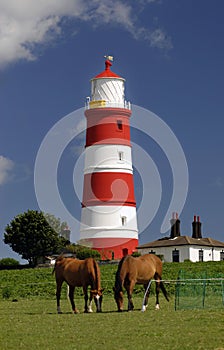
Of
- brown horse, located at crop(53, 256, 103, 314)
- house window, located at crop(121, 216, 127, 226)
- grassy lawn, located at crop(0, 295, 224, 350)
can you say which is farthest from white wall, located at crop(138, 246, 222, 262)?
grassy lawn, located at crop(0, 295, 224, 350)

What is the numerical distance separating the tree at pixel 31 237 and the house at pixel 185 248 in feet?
38.2

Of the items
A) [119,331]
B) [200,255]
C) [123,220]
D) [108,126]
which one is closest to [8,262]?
[123,220]

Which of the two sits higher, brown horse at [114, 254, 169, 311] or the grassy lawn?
brown horse at [114, 254, 169, 311]

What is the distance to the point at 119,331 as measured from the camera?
14.6 meters

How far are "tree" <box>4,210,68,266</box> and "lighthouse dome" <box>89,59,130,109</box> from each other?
17.5 m

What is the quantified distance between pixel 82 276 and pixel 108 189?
94.1ft

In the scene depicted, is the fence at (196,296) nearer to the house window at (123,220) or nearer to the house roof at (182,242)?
the house window at (123,220)

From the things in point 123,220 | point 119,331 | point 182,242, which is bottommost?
point 119,331

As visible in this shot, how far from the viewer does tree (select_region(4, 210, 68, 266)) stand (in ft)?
212

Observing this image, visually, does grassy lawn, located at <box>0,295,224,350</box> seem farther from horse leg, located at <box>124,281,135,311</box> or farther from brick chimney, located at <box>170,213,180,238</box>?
brick chimney, located at <box>170,213,180,238</box>

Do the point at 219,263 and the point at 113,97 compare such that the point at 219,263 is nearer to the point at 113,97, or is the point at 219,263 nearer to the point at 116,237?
the point at 116,237

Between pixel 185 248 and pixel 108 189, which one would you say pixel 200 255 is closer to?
pixel 185 248

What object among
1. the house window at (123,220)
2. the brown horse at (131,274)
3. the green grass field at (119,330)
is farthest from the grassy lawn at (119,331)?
the house window at (123,220)

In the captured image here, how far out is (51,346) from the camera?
508 inches
